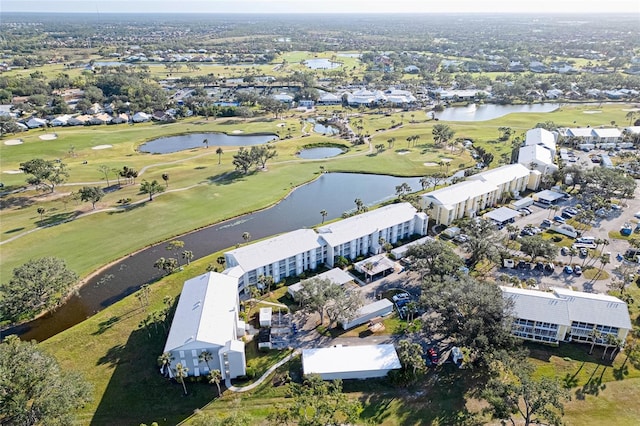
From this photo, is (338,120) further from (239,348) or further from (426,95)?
(239,348)

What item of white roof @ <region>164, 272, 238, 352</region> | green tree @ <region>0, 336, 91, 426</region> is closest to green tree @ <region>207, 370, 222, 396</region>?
white roof @ <region>164, 272, 238, 352</region>

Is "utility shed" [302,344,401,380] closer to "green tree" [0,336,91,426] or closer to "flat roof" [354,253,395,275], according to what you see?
"flat roof" [354,253,395,275]

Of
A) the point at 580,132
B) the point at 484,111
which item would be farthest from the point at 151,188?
the point at 484,111

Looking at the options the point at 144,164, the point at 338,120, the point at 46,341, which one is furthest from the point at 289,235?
the point at 338,120

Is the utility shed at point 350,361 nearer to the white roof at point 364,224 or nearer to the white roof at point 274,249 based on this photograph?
the white roof at point 274,249

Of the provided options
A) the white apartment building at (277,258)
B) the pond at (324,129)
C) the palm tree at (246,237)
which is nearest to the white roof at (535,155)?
the pond at (324,129)

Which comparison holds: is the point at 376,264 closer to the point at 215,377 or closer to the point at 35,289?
the point at 215,377
